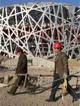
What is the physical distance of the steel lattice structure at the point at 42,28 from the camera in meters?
35.5

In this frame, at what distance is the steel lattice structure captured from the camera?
35531 mm

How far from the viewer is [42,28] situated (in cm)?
3575

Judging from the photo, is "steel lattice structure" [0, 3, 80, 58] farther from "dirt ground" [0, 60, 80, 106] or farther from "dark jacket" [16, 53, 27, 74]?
"dirt ground" [0, 60, 80, 106]

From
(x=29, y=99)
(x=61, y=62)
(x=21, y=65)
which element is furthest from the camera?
(x=21, y=65)

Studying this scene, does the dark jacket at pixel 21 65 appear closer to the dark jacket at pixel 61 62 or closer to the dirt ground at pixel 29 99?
the dirt ground at pixel 29 99

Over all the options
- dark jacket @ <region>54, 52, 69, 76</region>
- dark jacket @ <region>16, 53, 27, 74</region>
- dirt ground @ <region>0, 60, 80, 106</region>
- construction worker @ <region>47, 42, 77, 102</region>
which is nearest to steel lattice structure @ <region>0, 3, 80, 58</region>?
dark jacket @ <region>16, 53, 27, 74</region>

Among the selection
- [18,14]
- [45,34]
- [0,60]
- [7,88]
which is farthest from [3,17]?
[7,88]

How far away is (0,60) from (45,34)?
6.95 meters

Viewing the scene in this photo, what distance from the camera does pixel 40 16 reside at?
3634 cm

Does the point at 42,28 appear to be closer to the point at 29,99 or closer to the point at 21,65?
the point at 21,65

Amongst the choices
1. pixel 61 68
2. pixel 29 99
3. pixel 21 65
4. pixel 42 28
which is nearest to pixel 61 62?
pixel 61 68

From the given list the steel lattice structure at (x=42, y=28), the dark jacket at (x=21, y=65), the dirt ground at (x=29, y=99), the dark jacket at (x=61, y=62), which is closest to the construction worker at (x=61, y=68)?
the dark jacket at (x=61, y=62)

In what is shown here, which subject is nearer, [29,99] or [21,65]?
[29,99]

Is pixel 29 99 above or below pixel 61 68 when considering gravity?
below
